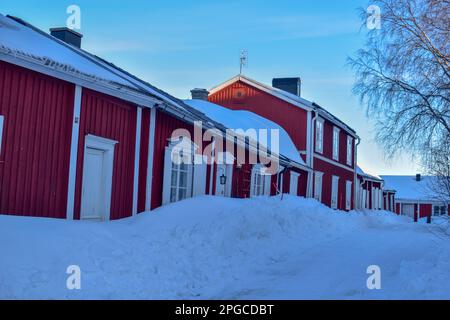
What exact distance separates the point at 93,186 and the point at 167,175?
8.09ft

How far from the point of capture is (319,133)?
2467cm

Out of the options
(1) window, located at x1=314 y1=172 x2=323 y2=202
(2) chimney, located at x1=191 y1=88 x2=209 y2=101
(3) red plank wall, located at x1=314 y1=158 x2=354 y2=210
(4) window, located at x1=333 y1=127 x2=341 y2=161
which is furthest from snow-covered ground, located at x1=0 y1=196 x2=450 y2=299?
(4) window, located at x1=333 y1=127 x2=341 y2=161

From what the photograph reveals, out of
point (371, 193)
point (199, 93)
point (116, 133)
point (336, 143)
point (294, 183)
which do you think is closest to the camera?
point (116, 133)

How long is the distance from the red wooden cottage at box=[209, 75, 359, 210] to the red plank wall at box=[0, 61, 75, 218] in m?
15.6

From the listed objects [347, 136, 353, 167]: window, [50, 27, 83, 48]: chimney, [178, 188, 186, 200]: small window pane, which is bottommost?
[178, 188, 186, 200]: small window pane

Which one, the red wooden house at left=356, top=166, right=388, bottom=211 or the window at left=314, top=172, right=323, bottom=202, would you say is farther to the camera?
the red wooden house at left=356, top=166, right=388, bottom=211

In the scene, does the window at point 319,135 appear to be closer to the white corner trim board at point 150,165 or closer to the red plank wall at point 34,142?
the white corner trim board at point 150,165

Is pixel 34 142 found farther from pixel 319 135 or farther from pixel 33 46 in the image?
pixel 319 135

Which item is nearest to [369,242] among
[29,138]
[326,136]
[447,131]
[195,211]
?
[447,131]

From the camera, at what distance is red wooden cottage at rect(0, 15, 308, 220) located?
320 inches

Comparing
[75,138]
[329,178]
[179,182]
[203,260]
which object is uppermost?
[329,178]

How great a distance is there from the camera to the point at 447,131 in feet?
39.1

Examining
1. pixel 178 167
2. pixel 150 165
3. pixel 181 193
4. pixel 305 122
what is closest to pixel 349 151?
pixel 305 122

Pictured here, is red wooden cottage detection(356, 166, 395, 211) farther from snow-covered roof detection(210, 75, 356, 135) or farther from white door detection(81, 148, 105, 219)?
white door detection(81, 148, 105, 219)
